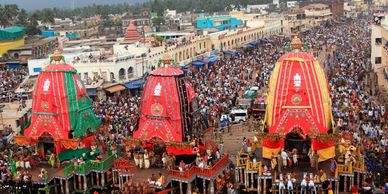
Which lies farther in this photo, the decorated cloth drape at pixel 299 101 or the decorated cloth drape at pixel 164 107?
the decorated cloth drape at pixel 164 107

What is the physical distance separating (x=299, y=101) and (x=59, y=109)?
11.3 metres

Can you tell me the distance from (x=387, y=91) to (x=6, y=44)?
177 ft

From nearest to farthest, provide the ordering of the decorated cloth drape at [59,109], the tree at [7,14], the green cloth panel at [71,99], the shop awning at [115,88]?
the decorated cloth drape at [59,109] < the green cloth panel at [71,99] < the shop awning at [115,88] < the tree at [7,14]

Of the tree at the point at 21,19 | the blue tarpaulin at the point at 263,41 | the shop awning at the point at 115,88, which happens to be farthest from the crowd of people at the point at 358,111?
the tree at the point at 21,19

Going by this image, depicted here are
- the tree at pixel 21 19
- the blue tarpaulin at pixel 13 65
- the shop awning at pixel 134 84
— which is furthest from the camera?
the tree at pixel 21 19

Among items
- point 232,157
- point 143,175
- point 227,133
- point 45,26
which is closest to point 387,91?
point 227,133

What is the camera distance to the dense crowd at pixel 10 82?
1799 inches

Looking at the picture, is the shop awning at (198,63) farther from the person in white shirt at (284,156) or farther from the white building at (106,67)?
the person in white shirt at (284,156)

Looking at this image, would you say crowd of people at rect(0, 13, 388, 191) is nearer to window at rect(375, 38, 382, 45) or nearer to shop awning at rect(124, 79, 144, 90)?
shop awning at rect(124, 79, 144, 90)

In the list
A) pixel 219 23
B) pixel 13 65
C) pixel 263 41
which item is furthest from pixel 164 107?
pixel 219 23

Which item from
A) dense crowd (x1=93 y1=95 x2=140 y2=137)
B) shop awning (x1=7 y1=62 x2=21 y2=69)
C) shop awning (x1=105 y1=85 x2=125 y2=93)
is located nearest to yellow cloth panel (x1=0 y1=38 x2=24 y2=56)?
shop awning (x1=7 y1=62 x2=21 y2=69)

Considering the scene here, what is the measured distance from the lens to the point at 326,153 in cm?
2302

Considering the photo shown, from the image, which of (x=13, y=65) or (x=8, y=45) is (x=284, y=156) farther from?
(x=8, y=45)

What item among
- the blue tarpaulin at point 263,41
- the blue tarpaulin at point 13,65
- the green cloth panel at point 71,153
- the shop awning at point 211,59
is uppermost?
the blue tarpaulin at point 263,41
